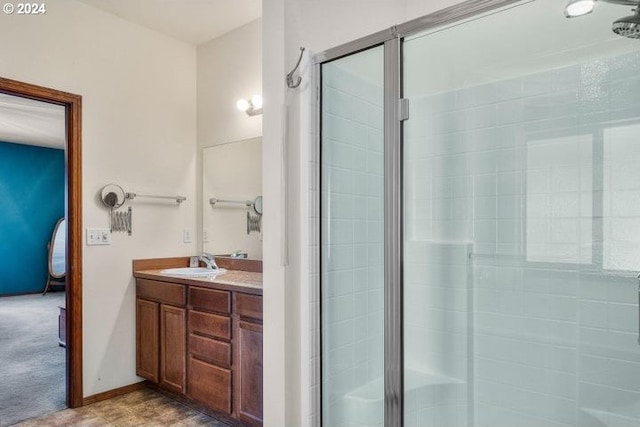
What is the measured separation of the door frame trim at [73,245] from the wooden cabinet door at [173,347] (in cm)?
51

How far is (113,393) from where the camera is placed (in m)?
2.93

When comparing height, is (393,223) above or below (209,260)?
above

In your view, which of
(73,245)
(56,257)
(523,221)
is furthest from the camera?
(56,257)

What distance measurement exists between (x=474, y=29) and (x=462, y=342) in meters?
1.26

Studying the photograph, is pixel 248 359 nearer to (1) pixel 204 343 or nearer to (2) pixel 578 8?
(1) pixel 204 343

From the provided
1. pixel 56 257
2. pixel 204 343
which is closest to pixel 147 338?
pixel 204 343

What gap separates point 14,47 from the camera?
254 cm

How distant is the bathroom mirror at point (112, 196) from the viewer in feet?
9.51

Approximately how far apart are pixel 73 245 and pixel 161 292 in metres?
0.63

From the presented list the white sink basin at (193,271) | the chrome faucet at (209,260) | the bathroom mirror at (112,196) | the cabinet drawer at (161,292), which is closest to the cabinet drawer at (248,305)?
the cabinet drawer at (161,292)

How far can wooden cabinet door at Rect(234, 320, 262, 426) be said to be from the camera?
2.26 m

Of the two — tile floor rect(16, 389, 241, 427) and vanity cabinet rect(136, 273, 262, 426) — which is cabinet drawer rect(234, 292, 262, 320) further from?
tile floor rect(16, 389, 241, 427)

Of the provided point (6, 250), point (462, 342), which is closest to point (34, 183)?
point (6, 250)

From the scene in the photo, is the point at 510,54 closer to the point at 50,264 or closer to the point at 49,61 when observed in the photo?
the point at 49,61
